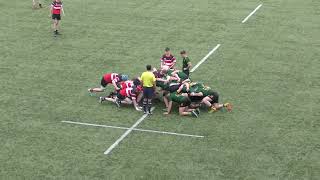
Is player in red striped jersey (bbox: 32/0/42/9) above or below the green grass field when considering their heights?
above

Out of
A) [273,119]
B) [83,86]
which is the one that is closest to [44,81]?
[83,86]

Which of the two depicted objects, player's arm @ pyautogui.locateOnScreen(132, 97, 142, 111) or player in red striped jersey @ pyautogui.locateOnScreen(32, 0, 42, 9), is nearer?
player's arm @ pyautogui.locateOnScreen(132, 97, 142, 111)

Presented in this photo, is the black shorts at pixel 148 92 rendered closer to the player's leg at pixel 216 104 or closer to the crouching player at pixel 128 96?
the crouching player at pixel 128 96

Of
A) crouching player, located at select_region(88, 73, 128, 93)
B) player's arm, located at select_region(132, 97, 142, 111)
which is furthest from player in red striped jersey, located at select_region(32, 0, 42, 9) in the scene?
player's arm, located at select_region(132, 97, 142, 111)

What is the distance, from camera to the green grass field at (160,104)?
16766mm

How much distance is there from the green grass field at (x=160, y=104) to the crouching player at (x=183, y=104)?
0.25m

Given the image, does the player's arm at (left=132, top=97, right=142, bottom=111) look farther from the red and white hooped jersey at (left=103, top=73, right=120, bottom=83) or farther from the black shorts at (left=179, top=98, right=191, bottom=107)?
the black shorts at (left=179, top=98, right=191, bottom=107)

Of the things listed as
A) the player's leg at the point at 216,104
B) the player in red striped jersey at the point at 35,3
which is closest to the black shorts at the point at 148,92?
the player's leg at the point at 216,104

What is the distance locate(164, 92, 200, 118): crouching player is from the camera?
20.1m

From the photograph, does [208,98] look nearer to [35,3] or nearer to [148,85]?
[148,85]

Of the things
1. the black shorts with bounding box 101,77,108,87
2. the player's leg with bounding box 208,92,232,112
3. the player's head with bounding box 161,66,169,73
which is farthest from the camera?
the black shorts with bounding box 101,77,108,87

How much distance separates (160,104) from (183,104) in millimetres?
1405

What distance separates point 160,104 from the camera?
21.3 metres

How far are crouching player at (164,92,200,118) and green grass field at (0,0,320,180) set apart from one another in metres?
0.25
